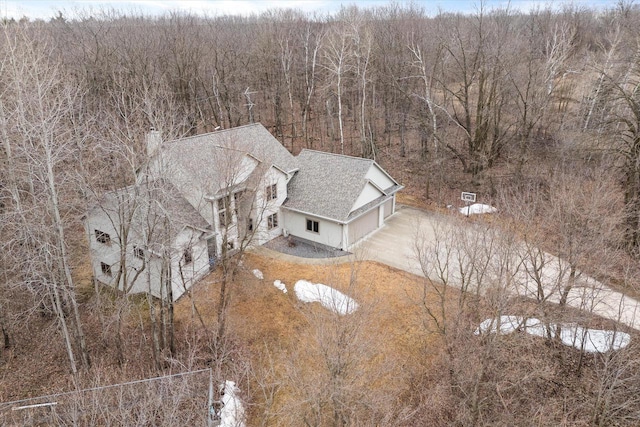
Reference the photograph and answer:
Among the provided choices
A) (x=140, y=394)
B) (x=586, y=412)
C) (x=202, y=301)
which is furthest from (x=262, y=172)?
(x=586, y=412)

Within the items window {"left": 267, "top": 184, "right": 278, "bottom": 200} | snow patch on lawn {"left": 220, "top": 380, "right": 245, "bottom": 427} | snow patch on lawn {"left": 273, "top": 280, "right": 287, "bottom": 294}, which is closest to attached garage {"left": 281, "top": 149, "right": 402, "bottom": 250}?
window {"left": 267, "top": 184, "right": 278, "bottom": 200}

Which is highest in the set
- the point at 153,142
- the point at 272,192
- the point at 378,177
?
the point at 153,142

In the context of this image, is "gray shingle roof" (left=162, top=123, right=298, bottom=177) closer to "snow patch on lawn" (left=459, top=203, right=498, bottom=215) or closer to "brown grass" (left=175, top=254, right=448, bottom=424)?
"brown grass" (left=175, top=254, right=448, bottom=424)

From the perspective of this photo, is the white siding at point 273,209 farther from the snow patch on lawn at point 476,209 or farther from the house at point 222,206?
the snow patch on lawn at point 476,209

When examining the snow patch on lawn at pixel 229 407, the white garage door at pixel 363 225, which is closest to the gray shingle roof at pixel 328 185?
the white garage door at pixel 363 225

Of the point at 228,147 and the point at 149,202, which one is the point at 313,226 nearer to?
the point at 228,147

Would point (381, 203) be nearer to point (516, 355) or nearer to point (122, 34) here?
point (516, 355)

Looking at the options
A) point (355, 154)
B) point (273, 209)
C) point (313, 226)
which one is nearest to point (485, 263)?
point (313, 226)
